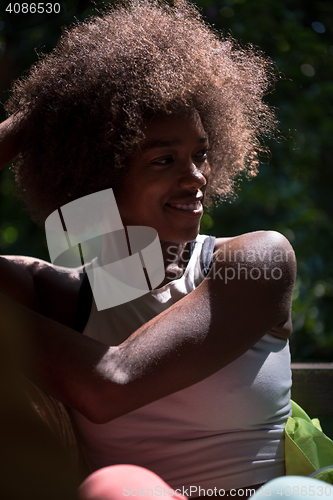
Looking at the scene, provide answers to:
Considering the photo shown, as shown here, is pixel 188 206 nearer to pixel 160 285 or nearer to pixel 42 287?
pixel 160 285

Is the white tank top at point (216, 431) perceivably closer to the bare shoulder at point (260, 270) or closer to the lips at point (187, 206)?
the bare shoulder at point (260, 270)

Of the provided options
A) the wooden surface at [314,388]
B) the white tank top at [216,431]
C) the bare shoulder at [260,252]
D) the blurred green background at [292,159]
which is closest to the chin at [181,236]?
the bare shoulder at [260,252]

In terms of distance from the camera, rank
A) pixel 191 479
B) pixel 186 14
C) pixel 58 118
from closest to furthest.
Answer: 1. pixel 191 479
2. pixel 58 118
3. pixel 186 14

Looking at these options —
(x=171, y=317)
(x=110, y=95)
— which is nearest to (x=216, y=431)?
(x=171, y=317)

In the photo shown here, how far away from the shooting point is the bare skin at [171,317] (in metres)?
1.16

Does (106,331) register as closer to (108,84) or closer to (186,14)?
(108,84)

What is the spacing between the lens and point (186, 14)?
181 centimetres

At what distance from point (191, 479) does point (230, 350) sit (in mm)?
414

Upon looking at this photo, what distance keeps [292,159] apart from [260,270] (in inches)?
92.9

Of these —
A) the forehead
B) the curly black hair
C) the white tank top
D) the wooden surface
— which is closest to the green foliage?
the wooden surface

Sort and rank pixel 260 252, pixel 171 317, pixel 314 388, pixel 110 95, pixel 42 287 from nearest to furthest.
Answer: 1. pixel 171 317
2. pixel 260 252
3. pixel 110 95
4. pixel 42 287
5. pixel 314 388

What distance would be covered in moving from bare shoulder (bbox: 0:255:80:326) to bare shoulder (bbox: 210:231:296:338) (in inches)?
24.8

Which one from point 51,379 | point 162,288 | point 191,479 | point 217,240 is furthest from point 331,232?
point 51,379

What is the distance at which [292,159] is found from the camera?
11.4 ft
